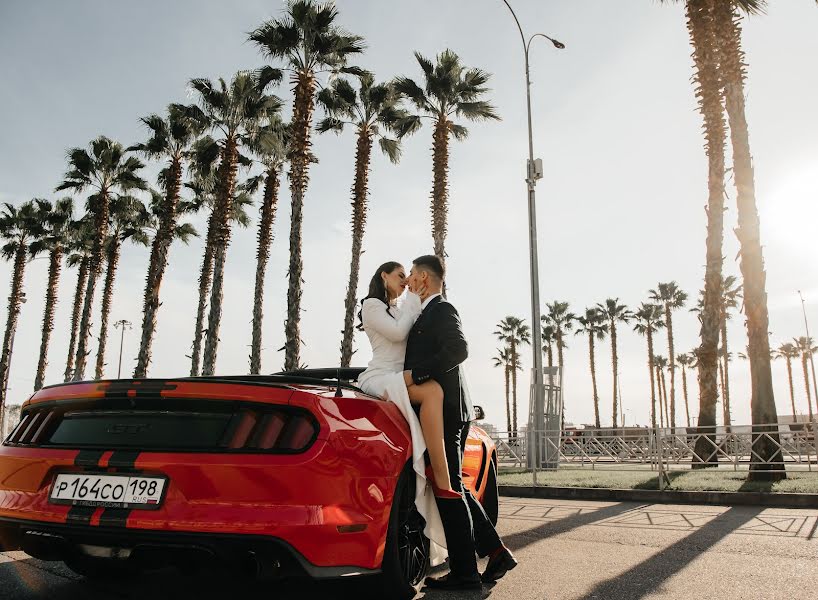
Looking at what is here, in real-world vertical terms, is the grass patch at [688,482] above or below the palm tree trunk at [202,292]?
below

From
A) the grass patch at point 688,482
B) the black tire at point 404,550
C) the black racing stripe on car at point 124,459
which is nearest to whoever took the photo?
the black racing stripe on car at point 124,459

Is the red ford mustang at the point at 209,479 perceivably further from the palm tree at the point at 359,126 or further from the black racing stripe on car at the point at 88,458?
the palm tree at the point at 359,126

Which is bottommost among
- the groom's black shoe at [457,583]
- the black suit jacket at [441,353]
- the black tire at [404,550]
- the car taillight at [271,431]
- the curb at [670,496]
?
the curb at [670,496]

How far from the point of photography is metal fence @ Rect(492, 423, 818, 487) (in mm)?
11234

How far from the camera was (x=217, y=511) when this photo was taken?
271cm

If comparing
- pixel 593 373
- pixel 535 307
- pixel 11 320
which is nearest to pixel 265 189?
pixel 535 307

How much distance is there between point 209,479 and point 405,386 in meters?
1.24

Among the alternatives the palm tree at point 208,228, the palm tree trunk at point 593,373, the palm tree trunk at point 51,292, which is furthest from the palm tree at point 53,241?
the palm tree trunk at point 593,373

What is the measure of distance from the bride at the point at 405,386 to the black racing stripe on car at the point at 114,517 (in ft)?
4.60

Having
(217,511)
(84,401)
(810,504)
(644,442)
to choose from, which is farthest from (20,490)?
(644,442)

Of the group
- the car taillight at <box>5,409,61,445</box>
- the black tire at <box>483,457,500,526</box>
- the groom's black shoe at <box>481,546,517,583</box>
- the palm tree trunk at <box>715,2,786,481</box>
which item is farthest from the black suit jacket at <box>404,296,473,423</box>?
the palm tree trunk at <box>715,2,786,481</box>

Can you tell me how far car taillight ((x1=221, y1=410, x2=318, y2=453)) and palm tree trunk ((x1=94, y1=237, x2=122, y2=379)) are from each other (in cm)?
3522

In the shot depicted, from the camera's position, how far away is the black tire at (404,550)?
3193 mm

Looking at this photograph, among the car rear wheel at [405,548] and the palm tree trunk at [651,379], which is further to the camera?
the palm tree trunk at [651,379]
